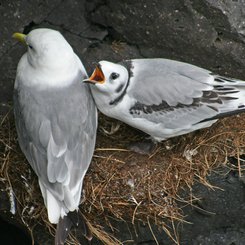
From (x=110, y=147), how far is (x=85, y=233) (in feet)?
1.40

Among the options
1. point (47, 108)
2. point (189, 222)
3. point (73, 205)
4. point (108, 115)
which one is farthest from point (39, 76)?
point (189, 222)

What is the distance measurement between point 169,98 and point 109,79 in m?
0.27

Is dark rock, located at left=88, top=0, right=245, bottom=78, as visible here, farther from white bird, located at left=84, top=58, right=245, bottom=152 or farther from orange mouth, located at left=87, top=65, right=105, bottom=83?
orange mouth, located at left=87, top=65, right=105, bottom=83

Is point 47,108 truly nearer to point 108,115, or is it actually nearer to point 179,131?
point 108,115

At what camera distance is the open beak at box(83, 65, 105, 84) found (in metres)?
2.93

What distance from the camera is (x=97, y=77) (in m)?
2.95

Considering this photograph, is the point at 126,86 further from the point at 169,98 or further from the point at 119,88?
the point at 169,98

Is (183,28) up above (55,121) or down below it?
above

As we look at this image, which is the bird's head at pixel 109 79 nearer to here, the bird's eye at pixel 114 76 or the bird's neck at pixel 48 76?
the bird's eye at pixel 114 76

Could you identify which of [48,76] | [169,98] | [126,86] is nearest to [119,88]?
[126,86]

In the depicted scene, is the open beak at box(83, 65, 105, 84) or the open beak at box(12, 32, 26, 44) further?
the open beak at box(12, 32, 26, 44)

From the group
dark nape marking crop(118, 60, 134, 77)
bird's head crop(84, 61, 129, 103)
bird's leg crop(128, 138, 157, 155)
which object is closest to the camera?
bird's head crop(84, 61, 129, 103)

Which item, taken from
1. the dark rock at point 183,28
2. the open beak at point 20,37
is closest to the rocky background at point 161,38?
the dark rock at point 183,28

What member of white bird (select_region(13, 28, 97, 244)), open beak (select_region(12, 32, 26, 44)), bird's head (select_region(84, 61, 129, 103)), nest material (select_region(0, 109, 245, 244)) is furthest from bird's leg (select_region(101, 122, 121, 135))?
open beak (select_region(12, 32, 26, 44))
